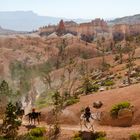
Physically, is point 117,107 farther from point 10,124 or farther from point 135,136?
point 10,124

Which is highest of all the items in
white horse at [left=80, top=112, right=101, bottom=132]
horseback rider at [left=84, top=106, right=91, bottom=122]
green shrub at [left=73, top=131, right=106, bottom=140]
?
horseback rider at [left=84, top=106, right=91, bottom=122]

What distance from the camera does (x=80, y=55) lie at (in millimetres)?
165875

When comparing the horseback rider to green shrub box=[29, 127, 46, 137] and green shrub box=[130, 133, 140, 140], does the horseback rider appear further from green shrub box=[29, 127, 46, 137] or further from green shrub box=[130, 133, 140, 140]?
green shrub box=[130, 133, 140, 140]

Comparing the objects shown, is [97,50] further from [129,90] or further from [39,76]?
[129,90]

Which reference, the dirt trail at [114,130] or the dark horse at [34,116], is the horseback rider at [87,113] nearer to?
the dirt trail at [114,130]

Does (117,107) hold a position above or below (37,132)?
above

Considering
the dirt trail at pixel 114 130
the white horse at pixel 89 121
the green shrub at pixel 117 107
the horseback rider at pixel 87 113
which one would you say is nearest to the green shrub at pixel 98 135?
the dirt trail at pixel 114 130

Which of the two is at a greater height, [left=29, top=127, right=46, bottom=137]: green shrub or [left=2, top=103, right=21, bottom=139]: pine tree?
[left=2, top=103, right=21, bottom=139]: pine tree

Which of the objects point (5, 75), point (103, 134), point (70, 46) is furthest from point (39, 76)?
point (103, 134)

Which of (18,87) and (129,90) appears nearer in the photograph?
(129,90)

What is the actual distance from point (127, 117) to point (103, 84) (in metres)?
27.9

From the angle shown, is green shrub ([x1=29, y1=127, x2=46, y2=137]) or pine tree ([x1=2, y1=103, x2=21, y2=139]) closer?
green shrub ([x1=29, y1=127, x2=46, y2=137])

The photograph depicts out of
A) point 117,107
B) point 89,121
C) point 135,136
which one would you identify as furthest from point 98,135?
point 117,107

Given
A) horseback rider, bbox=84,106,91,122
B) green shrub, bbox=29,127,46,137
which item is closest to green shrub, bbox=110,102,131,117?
horseback rider, bbox=84,106,91,122
